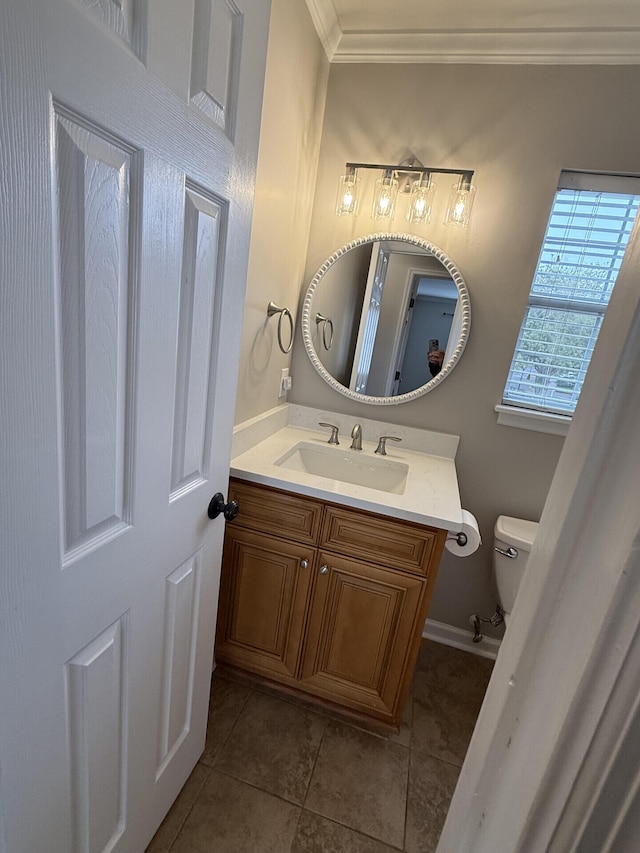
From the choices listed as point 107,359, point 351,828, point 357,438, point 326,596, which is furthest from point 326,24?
point 351,828

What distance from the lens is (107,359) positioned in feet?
1.97

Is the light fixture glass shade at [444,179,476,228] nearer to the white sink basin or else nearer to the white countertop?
the white countertop

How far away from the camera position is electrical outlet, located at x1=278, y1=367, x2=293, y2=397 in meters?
1.83

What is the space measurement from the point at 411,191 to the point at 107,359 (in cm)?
147

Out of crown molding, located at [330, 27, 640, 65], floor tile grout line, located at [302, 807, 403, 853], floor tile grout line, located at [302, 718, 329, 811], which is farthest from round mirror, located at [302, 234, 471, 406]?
floor tile grout line, located at [302, 807, 403, 853]

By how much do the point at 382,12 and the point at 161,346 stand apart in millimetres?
1570

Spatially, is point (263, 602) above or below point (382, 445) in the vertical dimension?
below

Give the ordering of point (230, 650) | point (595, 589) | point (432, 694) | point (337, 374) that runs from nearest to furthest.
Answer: point (595, 589)
point (230, 650)
point (432, 694)
point (337, 374)

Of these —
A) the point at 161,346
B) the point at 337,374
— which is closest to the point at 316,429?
the point at 337,374

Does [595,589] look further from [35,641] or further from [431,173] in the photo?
[431,173]

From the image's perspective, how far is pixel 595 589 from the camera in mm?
314

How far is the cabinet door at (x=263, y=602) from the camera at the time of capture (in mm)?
1423

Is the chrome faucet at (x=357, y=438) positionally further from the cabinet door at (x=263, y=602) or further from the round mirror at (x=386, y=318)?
the cabinet door at (x=263, y=602)

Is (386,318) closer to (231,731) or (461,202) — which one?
(461,202)
